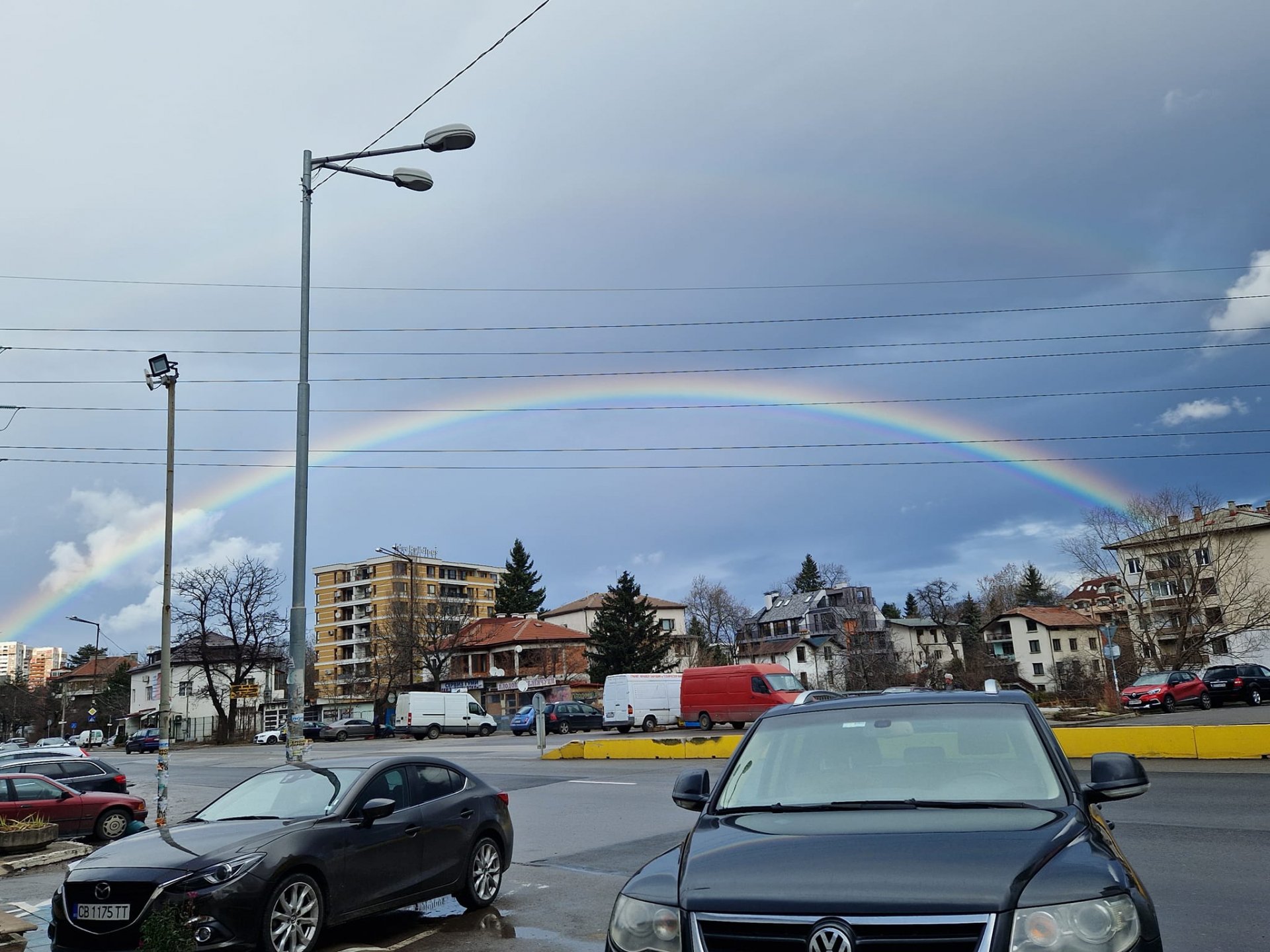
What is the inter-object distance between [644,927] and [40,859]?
1290 centimetres

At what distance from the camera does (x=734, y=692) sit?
38.1 metres

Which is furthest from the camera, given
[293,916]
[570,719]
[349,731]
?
[349,731]

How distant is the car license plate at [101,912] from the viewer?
672 cm

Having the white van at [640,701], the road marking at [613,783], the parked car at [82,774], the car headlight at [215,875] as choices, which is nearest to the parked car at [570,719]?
the white van at [640,701]

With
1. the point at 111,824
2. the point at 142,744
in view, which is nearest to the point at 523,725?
the point at 142,744

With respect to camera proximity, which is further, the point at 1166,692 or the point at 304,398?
the point at 1166,692

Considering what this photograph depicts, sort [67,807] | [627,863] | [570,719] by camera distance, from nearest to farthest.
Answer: [627,863], [67,807], [570,719]

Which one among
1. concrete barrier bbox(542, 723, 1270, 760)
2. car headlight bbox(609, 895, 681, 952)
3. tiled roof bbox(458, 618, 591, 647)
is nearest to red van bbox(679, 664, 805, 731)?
concrete barrier bbox(542, 723, 1270, 760)

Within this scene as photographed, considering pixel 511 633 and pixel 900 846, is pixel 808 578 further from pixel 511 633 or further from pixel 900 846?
pixel 900 846

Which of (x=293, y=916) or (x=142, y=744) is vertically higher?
(x=293, y=916)

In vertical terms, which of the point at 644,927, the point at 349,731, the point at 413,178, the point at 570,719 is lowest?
the point at 349,731

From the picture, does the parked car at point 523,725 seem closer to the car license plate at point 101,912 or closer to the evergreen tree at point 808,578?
the car license plate at point 101,912

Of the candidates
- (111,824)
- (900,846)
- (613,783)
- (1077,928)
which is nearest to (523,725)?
(613,783)

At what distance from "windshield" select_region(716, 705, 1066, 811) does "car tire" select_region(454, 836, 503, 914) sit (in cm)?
503
